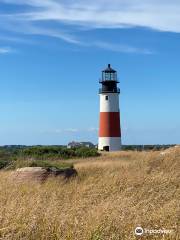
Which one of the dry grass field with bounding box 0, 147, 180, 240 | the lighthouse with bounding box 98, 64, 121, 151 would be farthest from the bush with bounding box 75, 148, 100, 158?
the dry grass field with bounding box 0, 147, 180, 240

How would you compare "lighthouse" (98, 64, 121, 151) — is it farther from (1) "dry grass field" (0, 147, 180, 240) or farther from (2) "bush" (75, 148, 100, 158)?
(1) "dry grass field" (0, 147, 180, 240)

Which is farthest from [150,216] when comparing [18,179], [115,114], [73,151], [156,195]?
[115,114]

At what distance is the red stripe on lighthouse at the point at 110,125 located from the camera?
4034 cm

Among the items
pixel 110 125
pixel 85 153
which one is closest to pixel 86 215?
pixel 85 153

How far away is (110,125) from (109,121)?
13.4 inches

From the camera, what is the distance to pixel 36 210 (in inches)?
289

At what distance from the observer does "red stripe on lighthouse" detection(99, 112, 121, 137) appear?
4034cm

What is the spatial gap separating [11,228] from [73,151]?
104 ft

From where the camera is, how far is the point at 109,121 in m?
40.5

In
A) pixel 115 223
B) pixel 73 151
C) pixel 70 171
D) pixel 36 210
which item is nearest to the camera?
pixel 115 223

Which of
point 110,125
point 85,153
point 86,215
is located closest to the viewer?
point 86,215

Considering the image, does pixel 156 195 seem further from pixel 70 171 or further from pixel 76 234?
pixel 70 171

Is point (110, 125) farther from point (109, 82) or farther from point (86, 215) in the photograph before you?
point (86, 215)

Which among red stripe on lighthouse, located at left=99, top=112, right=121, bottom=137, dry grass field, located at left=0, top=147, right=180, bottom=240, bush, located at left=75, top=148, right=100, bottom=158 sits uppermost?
red stripe on lighthouse, located at left=99, top=112, right=121, bottom=137
